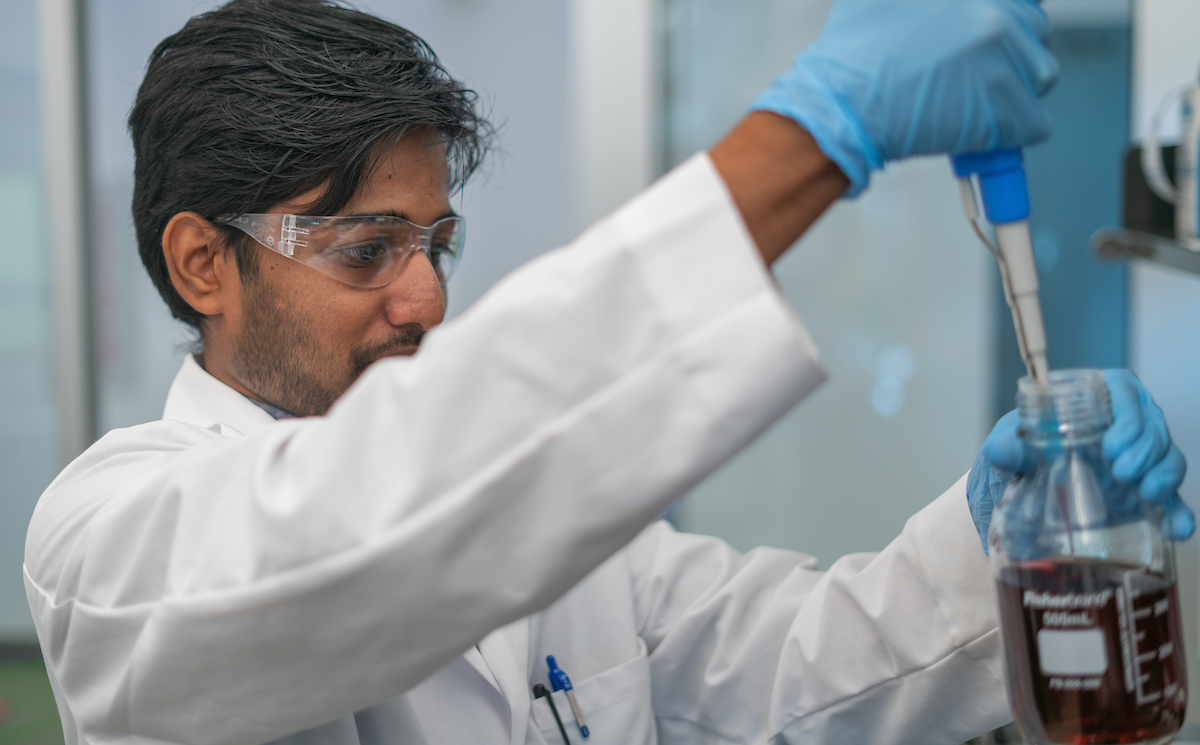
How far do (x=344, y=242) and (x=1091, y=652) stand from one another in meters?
0.87

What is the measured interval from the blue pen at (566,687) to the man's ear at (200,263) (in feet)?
2.14

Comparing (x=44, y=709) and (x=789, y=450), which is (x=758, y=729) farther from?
(x=44, y=709)

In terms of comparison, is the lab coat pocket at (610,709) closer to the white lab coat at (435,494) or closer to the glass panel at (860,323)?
the white lab coat at (435,494)

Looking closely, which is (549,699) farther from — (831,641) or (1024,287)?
(1024,287)

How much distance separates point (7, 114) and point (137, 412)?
0.90 m

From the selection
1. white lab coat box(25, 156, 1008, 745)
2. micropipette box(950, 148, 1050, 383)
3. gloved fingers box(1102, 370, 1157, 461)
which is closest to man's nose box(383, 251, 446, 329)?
white lab coat box(25, 156, 1008, 745)

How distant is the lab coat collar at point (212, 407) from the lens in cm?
109

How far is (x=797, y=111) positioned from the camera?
0.62 meters

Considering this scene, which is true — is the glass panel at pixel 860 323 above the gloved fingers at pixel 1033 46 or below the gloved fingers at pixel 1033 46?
below

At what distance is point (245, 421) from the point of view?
3.61 ft

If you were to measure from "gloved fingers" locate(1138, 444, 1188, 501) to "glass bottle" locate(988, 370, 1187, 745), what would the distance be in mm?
18

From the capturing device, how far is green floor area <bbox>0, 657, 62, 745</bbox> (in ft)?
7.38

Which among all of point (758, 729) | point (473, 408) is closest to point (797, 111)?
point (473, 408)

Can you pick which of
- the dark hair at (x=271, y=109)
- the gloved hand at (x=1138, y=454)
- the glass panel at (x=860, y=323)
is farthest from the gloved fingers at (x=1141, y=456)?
the glass panel at (x=860, y=323)
